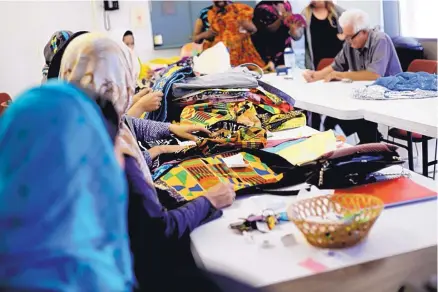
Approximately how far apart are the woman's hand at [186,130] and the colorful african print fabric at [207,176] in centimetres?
44

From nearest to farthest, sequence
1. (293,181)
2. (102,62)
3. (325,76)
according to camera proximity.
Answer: (102,62), (293,181), (325,76)

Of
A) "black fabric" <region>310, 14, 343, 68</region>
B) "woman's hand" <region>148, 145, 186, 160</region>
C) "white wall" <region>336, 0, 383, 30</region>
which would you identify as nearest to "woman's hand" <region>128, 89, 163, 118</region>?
"woman's hand" <region>148, 145, 186, 160</region>

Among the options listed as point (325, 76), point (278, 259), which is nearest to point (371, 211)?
point (278, 259)

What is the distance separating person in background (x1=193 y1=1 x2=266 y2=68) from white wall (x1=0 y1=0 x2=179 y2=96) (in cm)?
124

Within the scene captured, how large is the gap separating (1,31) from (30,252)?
5328 mm

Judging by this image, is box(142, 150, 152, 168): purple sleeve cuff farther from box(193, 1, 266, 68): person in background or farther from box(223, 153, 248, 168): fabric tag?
box(193, 1, 266, 68): person in background

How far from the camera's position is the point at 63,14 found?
226 inches

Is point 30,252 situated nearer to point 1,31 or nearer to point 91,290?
point 91,290

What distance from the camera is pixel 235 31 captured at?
4637 mm

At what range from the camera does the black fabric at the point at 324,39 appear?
4.84m

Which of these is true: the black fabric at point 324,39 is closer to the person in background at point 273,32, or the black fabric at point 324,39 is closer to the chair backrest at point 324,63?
the person in background at point 273,32

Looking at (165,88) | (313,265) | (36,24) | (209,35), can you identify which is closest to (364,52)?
(209,35)

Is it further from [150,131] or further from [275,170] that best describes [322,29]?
[275,170]

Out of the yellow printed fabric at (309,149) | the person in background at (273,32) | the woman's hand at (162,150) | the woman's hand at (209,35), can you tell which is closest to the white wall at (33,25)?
the woman's hand at (209,35)
